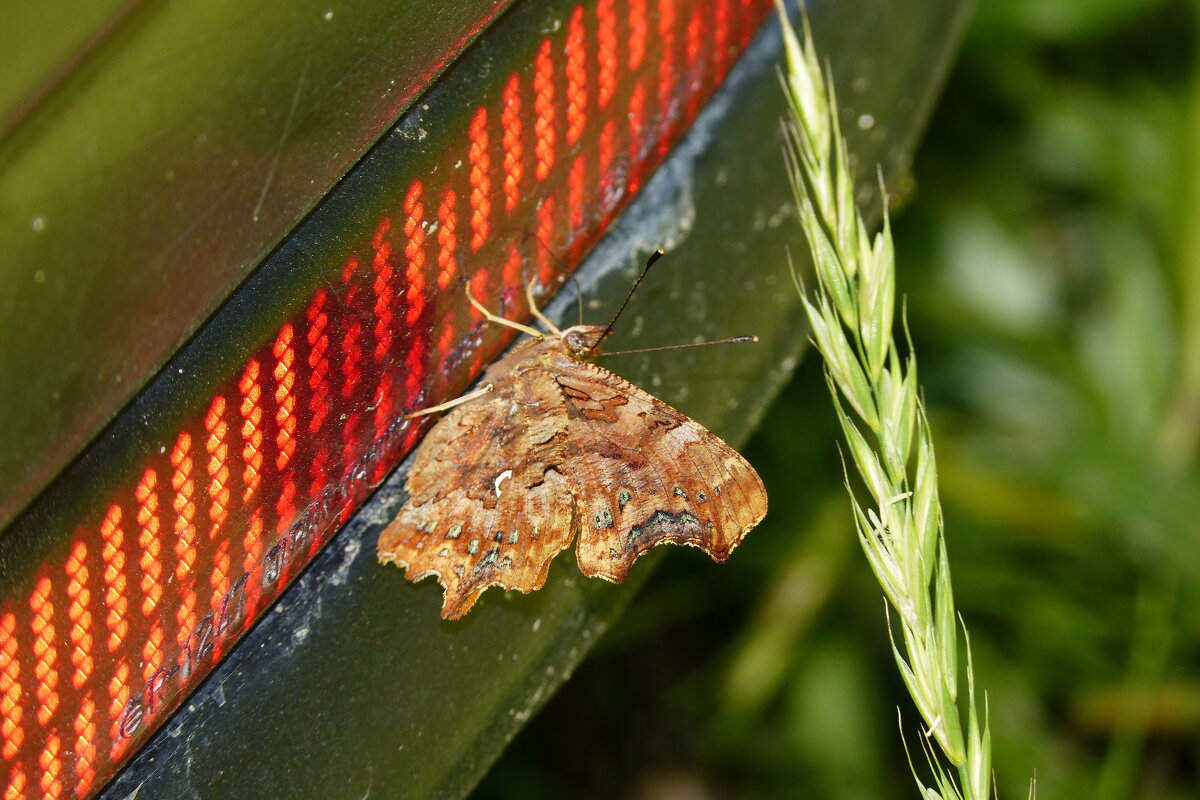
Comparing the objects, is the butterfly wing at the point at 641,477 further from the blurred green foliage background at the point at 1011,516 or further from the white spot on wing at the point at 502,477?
the blurred green foliage background at the point at 1011,516

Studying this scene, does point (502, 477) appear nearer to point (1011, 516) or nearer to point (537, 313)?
point (537, 313)

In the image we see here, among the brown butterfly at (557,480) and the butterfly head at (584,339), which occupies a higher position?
the butterfly head at (584,339)

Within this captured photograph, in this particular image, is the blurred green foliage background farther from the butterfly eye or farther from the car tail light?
the car tail light

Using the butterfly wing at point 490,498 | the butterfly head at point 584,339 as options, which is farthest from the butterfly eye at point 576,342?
the butterfly wing at point 490,498

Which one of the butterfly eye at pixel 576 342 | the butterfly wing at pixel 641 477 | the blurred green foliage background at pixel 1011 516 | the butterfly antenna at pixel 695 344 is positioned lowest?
the blurred green foliage background at pixel 1011 516

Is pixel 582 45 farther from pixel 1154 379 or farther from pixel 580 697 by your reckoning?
pixel 580 697

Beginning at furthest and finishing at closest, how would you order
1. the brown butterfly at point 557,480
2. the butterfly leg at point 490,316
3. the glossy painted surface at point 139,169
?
1. the brown butterfly at point 557,480
2. the butterfly leg at point 490,316
3. the glossy painted surface at point 139,169

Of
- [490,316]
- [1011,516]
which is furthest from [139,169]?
[1011,516]
